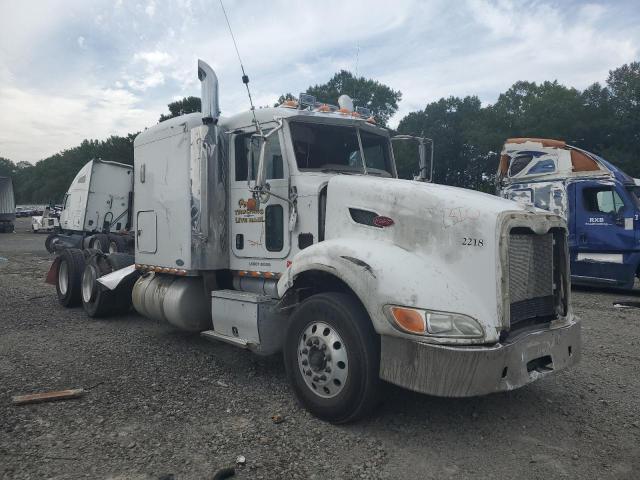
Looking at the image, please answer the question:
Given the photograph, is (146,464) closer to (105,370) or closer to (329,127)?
(105,370)

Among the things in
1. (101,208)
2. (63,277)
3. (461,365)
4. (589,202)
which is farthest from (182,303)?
(101,208)

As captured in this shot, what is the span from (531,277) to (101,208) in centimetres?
1805

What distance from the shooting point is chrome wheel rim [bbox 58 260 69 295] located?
366 inches

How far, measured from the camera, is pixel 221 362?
19.5 feet

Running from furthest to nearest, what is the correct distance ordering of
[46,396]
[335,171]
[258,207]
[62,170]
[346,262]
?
1. [62,170]
2. [258,207]
3. [335,171]
4. [46,396]
5. [346,262]

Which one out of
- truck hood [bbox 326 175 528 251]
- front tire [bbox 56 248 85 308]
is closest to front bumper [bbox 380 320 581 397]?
truck hood [bbox 326 175 528 251]

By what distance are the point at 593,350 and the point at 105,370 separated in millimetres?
5937

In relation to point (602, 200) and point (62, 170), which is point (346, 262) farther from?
point (62, 170)

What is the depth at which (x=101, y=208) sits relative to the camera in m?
19.1

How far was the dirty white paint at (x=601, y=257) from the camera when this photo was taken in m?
11.0

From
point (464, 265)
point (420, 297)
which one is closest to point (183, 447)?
point (420, 297)

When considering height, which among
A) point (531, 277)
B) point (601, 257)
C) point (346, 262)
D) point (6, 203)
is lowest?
point (601, 257)

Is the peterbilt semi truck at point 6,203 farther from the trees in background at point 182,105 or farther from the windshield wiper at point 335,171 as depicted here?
the windshield wiper at point 335,171

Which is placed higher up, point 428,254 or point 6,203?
point 6,203
